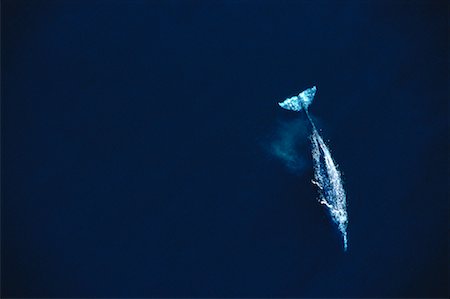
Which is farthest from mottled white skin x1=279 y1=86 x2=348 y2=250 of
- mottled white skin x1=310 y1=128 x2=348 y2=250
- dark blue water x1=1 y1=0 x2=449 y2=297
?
dark blue water x1=1 y1=0 x2=449 y2=297

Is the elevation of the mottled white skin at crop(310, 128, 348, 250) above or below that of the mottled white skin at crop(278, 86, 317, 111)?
below

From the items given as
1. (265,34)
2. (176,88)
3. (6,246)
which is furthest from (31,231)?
(265,34)

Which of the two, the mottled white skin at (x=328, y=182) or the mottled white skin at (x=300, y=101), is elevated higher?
the mottled white skin at (x=300, y=101)

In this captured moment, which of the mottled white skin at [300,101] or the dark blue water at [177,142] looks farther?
the dark blue water at [177,142]

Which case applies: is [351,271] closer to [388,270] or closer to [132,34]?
[388,270]

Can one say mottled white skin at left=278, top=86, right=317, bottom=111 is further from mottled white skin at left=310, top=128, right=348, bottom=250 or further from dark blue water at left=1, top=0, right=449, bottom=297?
mottled white skin at left=310, top=128, right=348, bottom=250

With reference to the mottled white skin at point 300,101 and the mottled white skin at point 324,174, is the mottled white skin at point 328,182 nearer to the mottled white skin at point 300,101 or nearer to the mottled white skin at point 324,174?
the mottled white skin at point 324,174

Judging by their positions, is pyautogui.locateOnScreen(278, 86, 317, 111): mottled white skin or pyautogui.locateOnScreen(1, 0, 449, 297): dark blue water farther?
pyautogui.locateOnScreen(1, 0, 449, 297): dark blue water

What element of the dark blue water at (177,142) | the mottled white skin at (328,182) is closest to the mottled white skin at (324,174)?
the mottled white skin at (328,182)

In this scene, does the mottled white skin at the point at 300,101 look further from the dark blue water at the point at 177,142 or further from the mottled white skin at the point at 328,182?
the mottled white skin at the point at 328,182
